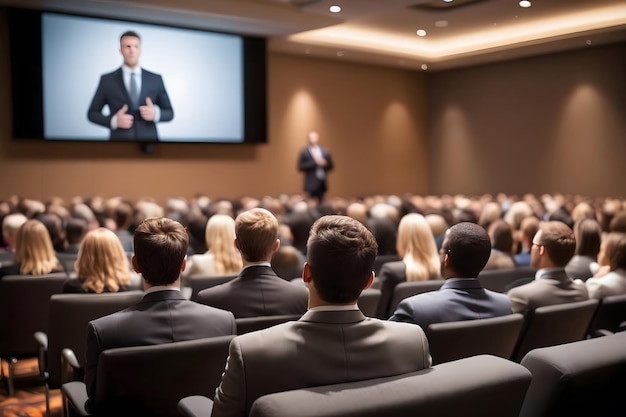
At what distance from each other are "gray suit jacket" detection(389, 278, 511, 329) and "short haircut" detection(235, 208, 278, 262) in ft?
2.45

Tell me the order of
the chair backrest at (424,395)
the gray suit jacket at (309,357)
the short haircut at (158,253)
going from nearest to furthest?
the chair backrest at (424,395) → the gray suit jacket at (309,357) → the short haircut at (158,253)

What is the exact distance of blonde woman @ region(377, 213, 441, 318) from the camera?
13.5ft

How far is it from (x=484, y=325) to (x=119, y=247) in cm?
194

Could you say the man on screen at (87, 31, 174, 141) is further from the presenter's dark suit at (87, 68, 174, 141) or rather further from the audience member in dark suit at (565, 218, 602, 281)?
the audience member in dark suit at (565, 218, 602, 281)

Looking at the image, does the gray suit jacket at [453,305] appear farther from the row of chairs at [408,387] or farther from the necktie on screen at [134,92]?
the necktie on screen at [134,92]

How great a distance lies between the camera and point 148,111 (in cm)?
1034

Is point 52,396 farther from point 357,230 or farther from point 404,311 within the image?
point 357,230

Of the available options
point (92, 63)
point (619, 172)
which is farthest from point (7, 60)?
point (619, 172)

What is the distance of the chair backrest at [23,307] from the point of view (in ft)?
12.5

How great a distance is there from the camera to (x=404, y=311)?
2.63 meters

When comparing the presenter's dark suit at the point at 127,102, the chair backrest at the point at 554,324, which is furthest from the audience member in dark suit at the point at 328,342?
the presenter's dark suit at the point at 127,102

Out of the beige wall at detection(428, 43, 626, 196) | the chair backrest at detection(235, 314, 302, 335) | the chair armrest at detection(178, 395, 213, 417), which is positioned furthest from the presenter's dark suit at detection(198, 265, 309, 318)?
the beige wall at detection(428, 43, 626, 196)

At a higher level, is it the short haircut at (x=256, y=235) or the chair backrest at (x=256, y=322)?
the short haircut at (x=256, y=235)

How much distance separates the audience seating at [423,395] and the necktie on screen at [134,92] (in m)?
9.30
